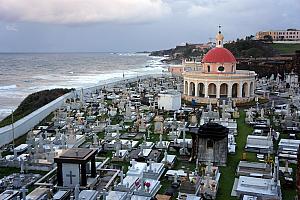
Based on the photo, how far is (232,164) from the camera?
17.5m

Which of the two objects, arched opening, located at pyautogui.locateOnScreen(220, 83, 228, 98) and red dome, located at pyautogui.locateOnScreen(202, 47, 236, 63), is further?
red dome, located at pyautogui.locateOnScreen(202, 47, 236, 63)

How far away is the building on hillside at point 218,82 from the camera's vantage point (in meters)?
34.8

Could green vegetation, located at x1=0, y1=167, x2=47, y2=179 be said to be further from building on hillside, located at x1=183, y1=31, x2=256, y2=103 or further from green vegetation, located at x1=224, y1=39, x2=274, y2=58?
green vegetation, located at x1=224, y1=39, x2=274, y2=58

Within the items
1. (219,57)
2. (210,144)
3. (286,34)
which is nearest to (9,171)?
(210,144)

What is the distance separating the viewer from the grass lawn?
14.4 meters

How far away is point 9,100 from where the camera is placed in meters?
52.3

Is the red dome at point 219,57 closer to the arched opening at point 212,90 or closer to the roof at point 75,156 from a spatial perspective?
the arched opening at point 212,90

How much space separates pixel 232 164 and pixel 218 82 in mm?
18092

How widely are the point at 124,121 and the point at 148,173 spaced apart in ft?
38.6

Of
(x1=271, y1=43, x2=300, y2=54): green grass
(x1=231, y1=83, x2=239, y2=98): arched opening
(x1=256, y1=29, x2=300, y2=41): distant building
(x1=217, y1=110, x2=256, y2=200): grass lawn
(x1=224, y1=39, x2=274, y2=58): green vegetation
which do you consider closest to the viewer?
(x1=217, y1=110, x2=256, y2=200): grass lawn

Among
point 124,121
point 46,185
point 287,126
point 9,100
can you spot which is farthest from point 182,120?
point 9,100

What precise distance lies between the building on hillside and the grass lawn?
9339mm

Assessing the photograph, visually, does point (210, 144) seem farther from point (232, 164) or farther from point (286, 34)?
point (286, 34)

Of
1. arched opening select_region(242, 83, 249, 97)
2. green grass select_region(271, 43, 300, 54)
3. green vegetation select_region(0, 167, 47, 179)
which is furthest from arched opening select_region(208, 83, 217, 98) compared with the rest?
green grass select_region(271, 43, 300, 54)
